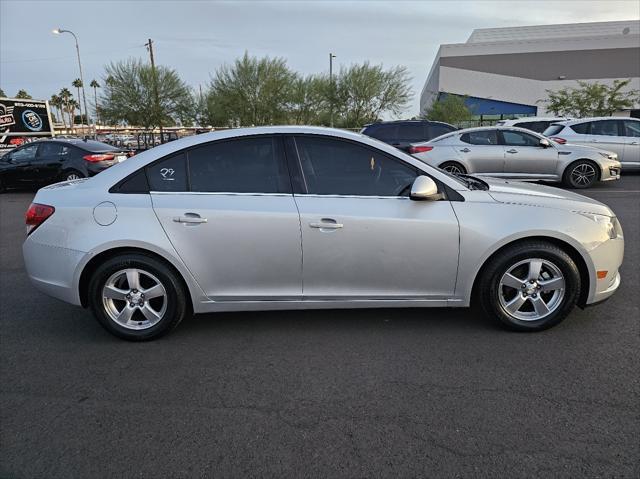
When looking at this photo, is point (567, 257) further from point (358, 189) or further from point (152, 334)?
point (152, 334)

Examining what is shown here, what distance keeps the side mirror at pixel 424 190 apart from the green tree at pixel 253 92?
117ft

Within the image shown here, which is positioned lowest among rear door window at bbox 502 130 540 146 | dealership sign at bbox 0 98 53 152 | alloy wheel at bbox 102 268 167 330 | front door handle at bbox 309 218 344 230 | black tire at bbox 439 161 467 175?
alloy wheel at bbox 102 268 167 330

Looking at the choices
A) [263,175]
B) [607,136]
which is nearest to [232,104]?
[607,136]

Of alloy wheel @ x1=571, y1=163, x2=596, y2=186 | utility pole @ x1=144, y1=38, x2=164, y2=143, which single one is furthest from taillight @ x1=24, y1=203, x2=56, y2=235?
utility pole @ x1=144, y1=38, x2=164, y2=143

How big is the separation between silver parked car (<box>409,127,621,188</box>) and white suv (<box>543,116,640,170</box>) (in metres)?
1.93

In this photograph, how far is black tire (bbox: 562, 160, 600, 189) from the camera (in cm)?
1066

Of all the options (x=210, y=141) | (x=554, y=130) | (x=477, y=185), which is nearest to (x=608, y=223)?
(x=477, y=185)

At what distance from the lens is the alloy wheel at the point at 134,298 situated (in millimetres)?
3473

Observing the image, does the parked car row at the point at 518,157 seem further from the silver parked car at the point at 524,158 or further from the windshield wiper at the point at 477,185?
the windshield wiper at the point at 477,185

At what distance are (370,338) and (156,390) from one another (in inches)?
61.4

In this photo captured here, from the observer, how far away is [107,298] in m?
3.50

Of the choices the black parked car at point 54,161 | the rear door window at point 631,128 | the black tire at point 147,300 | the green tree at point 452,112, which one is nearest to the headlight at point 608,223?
the black tire at point 147,300

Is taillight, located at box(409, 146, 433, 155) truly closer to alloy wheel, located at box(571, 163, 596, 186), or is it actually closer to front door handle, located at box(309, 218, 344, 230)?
alloy wheel, located at box(571, 163, 596, 186)

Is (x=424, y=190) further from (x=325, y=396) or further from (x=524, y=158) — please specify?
(x=524, y=158)
